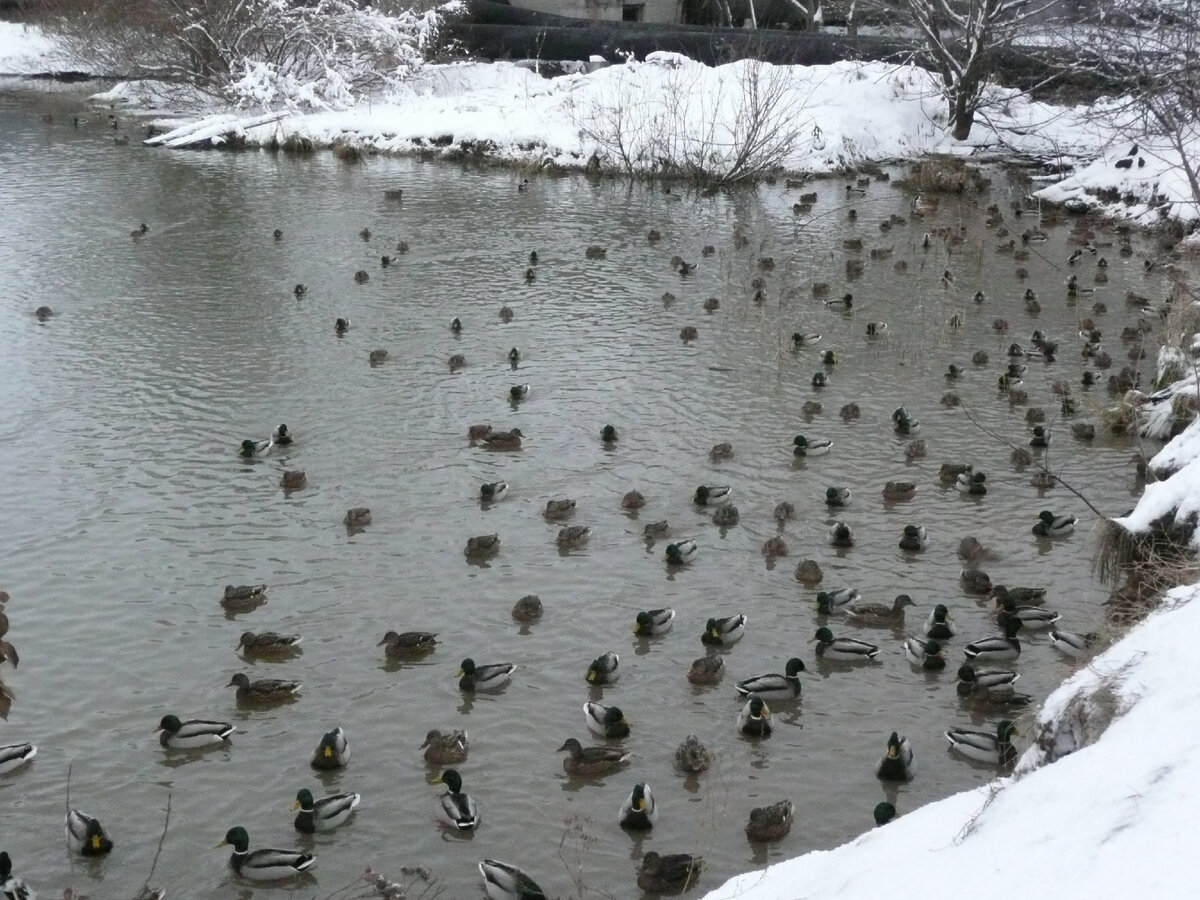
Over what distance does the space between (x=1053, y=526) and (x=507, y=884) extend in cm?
700

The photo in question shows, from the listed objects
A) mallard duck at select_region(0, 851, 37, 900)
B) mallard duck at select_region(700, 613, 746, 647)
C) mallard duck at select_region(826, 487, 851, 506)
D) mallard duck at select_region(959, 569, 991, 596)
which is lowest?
mallard duck at select_region(0, 851, 37, 900)

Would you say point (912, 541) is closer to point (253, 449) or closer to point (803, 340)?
point (803, 340)

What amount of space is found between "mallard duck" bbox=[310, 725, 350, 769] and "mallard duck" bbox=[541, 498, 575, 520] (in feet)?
13.7

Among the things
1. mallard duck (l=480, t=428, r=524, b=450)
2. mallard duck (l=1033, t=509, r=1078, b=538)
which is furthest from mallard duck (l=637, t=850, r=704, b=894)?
mallard duck (l=480, t=428, r=524, b=450)

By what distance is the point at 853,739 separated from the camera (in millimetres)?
9297

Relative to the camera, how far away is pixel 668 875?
771 centimetres

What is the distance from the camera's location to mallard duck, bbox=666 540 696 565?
11.8 metres

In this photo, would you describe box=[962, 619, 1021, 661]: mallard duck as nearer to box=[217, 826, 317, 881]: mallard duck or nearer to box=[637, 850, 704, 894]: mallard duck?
box=[637, 850, 704, 894]: mallard duck

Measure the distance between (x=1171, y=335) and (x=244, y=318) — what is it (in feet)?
41.9

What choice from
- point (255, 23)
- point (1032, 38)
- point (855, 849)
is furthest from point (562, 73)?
point (855, 849)

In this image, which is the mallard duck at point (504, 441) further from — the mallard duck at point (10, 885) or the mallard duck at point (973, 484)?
the mallard duck at point (10, 885)

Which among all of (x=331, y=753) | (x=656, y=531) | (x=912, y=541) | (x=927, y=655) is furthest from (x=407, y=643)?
(x=912, y=541)

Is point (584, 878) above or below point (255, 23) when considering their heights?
below

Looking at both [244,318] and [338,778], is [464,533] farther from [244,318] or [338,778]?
[244,318]
